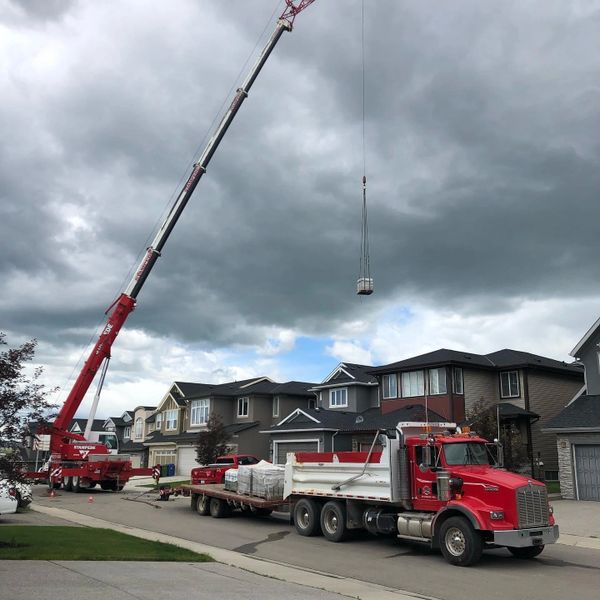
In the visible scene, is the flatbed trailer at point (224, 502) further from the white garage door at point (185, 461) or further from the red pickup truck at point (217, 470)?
the white garage door at point (185, 461)

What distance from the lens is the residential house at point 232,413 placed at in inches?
1918

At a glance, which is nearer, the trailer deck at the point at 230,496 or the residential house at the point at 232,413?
the trailer deck at the point at 230,496

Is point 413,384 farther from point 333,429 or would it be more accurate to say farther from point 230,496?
point 230,496

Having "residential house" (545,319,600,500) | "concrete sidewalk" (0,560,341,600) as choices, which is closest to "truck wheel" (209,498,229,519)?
"concrete sidewalk" (0,560,341,600)

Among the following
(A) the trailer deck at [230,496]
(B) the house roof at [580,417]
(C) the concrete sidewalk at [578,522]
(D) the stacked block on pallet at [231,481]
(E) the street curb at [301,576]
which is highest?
(B) the house roof at [580,417]

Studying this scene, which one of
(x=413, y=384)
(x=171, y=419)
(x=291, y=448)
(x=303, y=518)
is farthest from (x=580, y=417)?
(x=171, y=419)

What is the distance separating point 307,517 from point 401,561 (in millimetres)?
4349

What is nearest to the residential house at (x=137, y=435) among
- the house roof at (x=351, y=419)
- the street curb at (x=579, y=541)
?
the house roof at (x=351, y=419)

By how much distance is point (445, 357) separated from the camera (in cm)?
3569

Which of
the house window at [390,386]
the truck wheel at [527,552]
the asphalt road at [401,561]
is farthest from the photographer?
the house window at [390,386]

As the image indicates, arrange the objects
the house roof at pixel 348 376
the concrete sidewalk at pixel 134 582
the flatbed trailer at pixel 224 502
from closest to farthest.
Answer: the concrete sidewalk at pixel 134 582, the flatbed trailer at pixel 224 502, the house roof at pixel 348 376

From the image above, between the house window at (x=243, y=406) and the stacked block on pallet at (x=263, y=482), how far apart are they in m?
30.4

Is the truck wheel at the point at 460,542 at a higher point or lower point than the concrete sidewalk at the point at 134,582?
higher

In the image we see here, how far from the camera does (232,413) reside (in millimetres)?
52250
